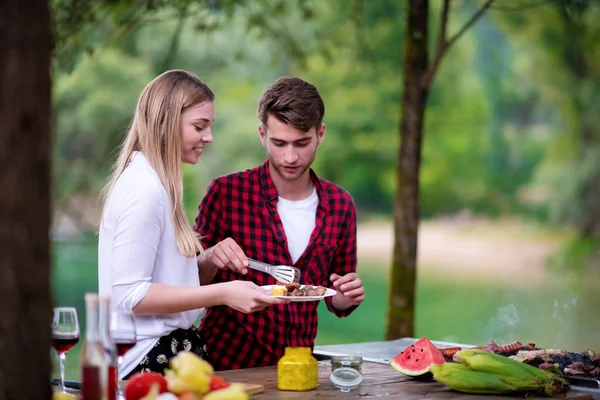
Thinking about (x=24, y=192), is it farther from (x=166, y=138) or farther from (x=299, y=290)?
(x=299, y=290)

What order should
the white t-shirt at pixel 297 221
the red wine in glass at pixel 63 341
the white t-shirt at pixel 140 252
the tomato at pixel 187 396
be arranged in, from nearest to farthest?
the tomato at pixel 187 396 → the red wine in glass at pixel 63 341 → the white t-shirt at pixel 140 252 → the white t-shirt at pixel 297 221

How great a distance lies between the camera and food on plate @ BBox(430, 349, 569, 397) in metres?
3.04

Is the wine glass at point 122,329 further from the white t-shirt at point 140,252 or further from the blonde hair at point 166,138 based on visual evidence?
the blonde hair at point 166,138

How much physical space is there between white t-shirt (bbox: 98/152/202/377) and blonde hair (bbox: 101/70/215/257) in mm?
35

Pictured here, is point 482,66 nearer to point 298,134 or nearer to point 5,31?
point 298,134

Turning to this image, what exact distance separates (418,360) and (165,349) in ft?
2.98

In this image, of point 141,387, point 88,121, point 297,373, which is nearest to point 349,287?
point 297,373

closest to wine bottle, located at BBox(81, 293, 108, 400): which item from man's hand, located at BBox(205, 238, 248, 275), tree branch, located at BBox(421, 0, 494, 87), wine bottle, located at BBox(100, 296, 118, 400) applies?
wine bottle, located at BBox(100, 296, 118, 400)

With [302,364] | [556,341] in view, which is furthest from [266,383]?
[556,341]

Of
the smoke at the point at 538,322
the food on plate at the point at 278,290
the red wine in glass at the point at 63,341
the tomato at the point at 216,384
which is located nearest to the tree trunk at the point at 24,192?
the tomato at the point at 216,384

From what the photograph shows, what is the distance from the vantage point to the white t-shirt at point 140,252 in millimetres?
2971

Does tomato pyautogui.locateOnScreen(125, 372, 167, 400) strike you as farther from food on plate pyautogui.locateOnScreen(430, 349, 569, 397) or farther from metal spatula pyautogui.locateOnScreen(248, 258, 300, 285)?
metal spatula pyautogui.locateOnScreen(248, 258, 300, 285)

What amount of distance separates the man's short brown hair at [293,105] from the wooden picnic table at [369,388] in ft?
3.22

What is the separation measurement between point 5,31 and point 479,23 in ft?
81.3
